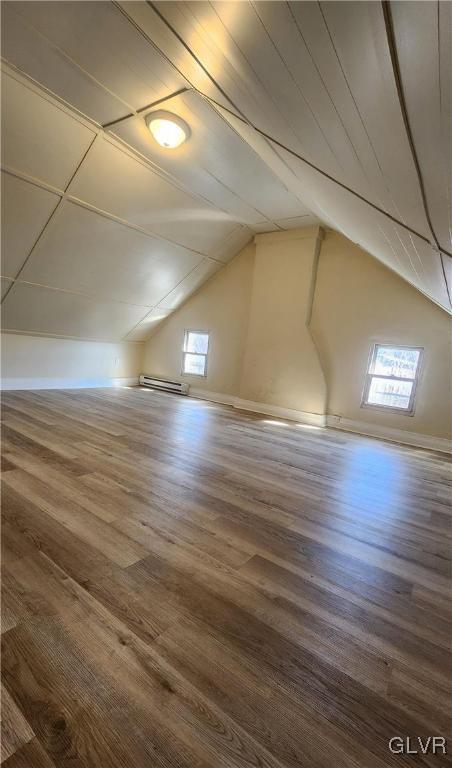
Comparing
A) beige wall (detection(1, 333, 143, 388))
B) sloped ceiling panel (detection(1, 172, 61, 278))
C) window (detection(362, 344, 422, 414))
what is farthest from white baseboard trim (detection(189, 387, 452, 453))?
sloped ceiling panel (detection(1, 172, 61, 278))

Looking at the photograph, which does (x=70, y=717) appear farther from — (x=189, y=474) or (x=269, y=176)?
(x=269, y=176)

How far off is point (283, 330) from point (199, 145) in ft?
9.83

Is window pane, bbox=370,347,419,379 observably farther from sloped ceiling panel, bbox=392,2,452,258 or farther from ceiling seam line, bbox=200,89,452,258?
sloped ceiling panel, bbox=392,2,452,258

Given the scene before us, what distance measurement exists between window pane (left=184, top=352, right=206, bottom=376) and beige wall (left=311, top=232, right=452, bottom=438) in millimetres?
2436

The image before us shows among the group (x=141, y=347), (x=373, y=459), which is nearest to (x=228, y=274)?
(x=141, y=347)

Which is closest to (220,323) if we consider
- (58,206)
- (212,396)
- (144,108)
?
(212,396)

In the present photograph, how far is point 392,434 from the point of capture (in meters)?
4.84

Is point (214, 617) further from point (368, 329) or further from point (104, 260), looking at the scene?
point (104, 260)

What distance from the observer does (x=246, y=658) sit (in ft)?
3.85

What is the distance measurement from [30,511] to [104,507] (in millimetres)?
411

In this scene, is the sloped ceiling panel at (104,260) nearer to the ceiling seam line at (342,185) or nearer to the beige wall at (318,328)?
the beige wall at (318,328)

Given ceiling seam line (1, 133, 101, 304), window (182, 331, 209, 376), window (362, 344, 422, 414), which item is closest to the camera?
ceiling seam line (1, 133, 101, 304)

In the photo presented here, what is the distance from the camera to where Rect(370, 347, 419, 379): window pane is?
15.4 feet

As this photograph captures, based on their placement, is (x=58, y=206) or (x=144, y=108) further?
(x=58, y=206)
